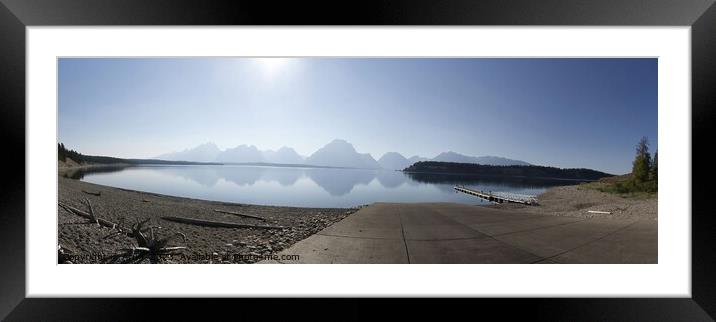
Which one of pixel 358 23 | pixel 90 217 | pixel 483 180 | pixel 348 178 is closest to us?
pixel 358 23

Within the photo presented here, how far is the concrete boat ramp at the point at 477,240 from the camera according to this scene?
306 cm

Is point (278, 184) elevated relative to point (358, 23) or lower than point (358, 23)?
lower

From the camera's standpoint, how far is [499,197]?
5.42 metres

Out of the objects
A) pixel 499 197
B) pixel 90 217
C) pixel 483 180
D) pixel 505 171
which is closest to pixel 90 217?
pixel 90 217

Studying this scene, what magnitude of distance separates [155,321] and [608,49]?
5.97 m

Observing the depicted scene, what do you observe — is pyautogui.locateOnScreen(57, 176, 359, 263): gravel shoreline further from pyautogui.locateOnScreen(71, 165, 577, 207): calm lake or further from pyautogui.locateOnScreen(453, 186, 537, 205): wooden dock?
pyautogui.locateOnScreen(453, 186, 537, 205): wooden dock

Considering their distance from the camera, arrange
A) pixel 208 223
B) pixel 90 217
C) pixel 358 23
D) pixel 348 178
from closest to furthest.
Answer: pixel 358 23 < pixel 90 217 < pixel 208 223 < pixel 348 178

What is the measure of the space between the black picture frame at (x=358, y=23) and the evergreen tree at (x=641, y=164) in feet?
5.16

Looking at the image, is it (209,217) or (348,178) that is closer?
(209,217)

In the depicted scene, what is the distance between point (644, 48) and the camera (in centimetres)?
284

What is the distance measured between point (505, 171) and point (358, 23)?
3952mm

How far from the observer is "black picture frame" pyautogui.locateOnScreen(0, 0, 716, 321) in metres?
2.17

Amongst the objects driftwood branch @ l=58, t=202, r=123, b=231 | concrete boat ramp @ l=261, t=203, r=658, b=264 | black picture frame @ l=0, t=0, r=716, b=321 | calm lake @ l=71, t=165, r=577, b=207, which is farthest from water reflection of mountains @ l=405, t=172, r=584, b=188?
driftwood branch @ l=58, t=202, r=123, b=231

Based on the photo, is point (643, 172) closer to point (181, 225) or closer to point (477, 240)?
point (477, 240)
